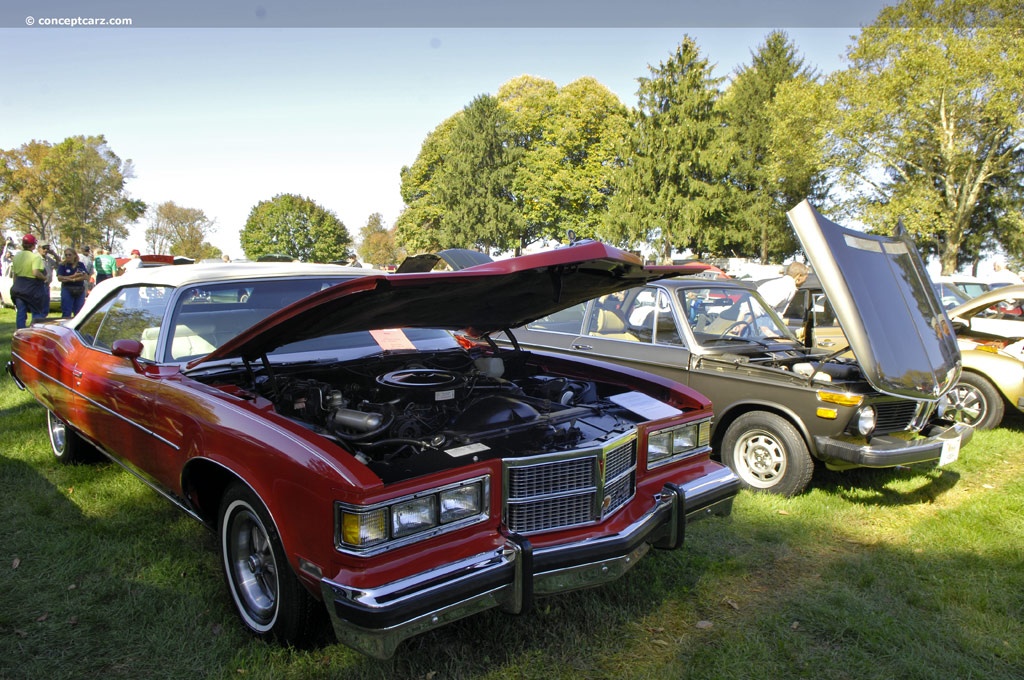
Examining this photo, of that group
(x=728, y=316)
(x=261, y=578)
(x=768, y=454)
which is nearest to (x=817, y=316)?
(x=728, y=316)

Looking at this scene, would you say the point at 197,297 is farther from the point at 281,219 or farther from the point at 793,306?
the point at 281,219

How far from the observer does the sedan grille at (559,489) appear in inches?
92.2

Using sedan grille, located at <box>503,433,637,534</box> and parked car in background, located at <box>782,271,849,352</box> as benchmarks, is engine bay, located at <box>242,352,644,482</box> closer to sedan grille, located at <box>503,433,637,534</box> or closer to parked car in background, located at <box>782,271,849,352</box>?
sedan grille, located at <box>503,433,637,534</box>

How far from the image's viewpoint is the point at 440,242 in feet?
150

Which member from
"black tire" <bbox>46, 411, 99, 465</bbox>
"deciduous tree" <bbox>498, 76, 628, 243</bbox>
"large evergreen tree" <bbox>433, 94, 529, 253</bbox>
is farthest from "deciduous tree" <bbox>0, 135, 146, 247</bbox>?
"black tire" <bbox>46, 411, 99, 465</bbox>

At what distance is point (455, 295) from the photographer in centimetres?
268

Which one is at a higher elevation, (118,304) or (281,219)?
(281,219)

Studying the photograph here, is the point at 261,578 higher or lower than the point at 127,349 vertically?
lower

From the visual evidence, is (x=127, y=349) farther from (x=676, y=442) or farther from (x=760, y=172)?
(x=760, y=172)

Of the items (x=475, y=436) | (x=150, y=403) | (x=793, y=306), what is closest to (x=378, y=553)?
(x=475, y=436)

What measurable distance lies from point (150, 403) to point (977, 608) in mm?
4202

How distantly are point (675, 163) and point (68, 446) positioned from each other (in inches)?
1327

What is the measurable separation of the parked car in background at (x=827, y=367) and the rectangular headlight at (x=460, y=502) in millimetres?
2079

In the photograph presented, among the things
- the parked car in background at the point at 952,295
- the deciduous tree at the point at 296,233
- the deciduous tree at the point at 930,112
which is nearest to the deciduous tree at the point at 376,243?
the deciduous tree at the point at 296,233
